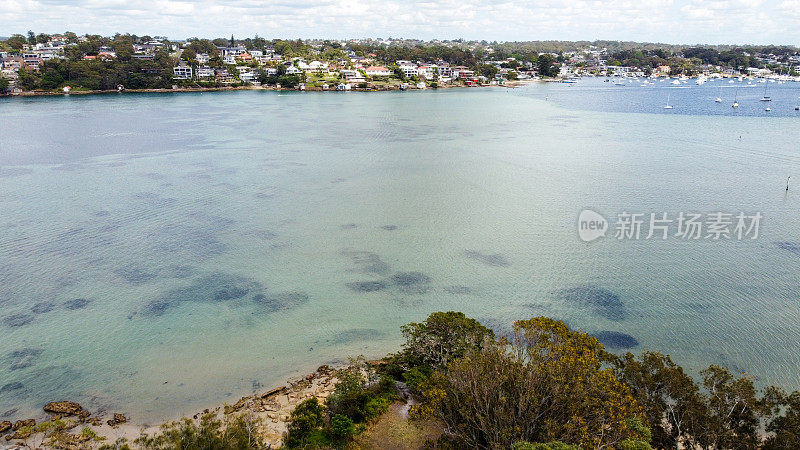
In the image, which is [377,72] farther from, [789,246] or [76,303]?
[76,303]

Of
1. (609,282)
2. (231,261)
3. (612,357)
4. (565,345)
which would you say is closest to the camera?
(565,345)

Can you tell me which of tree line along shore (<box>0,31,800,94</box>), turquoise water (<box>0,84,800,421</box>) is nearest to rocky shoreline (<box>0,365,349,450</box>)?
turquoise water (<box>0,84,800,421</box>)

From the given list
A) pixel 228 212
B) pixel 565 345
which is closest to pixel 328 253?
pixel 228 212

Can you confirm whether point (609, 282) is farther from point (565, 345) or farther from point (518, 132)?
point (518, 132)

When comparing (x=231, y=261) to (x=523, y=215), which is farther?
(x=523, y=215)

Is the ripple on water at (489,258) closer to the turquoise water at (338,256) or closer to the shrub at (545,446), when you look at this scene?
the turquoise water at (338,256)

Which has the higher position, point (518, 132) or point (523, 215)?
point (518, 132)
